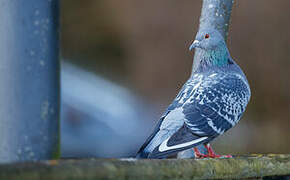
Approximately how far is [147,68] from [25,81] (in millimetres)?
6502

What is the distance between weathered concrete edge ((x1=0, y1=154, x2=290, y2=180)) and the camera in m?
1.20

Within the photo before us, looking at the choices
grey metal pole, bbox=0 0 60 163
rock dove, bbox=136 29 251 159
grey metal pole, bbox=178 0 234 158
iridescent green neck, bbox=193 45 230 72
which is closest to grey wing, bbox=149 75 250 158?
rock dove, bbox=136 29 251 159

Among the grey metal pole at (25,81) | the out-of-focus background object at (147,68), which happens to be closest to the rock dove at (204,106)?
the grey metal pole at (25,81)

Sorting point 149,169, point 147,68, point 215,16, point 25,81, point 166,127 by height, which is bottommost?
point 147,68

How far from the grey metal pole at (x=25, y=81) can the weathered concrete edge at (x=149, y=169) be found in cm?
36

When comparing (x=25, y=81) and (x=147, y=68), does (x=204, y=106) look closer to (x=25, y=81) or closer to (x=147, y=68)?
(x=25, y=81)

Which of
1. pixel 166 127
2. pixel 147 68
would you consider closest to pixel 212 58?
pixel 166 127

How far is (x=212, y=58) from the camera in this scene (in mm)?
2781

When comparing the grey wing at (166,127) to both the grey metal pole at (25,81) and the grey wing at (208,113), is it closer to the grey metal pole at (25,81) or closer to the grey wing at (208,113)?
the grey wing at (208,113)

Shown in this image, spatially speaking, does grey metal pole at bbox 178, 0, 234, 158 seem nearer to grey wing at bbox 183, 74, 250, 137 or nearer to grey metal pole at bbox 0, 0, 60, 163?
grey wing at bbox 183, 74, 250, 137

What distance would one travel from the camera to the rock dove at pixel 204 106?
88.7 inches

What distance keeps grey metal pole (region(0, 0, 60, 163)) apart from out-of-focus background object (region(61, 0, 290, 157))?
520 cm

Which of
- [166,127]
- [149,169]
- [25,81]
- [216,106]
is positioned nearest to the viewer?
[149,169]

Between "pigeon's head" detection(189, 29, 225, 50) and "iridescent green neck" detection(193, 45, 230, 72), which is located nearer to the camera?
"pigeon's head" detection(189, 29, 225, 50)
